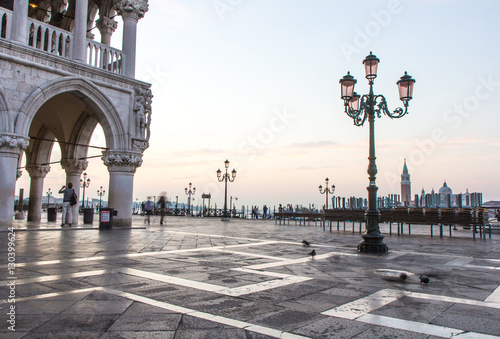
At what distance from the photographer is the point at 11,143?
11469 mm

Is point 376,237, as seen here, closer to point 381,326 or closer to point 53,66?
point 381,326

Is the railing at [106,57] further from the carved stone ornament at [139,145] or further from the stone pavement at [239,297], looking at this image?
the stone pavement at [239,297]

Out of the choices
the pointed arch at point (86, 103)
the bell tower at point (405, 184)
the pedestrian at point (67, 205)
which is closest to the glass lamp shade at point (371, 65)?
the pointed arch at point (86, 103)

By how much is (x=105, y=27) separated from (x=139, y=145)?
5.70 meters

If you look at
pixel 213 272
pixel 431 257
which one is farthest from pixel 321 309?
pixel 431 257

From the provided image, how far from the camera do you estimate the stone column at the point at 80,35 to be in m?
13.5

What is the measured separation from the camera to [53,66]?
500 inches

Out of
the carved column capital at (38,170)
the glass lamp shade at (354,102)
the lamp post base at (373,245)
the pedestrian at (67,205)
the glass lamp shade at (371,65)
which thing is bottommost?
the lamp post base at (373,245)

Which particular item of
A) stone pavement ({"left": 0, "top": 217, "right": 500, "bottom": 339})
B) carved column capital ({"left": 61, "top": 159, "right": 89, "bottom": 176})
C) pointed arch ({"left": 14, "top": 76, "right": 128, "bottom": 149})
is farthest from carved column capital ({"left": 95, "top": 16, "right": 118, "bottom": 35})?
stone pavement ({"left": 0, "top": 217, "right": 500, "bottom": 339})

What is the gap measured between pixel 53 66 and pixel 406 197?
170630 millimetres

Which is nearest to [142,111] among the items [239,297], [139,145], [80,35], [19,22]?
[139,145]

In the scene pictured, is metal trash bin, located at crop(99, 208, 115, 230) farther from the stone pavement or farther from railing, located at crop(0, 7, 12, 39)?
the stone pavement

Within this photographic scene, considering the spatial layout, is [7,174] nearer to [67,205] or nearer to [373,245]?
[67,205]

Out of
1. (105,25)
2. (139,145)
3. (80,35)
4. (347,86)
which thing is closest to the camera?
(347,86)
